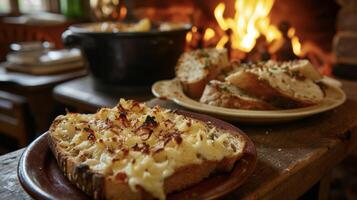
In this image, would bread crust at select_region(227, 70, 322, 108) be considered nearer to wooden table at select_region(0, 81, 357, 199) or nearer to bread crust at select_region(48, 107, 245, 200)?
wooden table at select_region(0, 81, 357, 199)

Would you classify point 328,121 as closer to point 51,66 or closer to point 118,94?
point 118,94

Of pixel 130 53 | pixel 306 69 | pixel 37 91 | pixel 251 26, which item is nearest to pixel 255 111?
pixel 306 69

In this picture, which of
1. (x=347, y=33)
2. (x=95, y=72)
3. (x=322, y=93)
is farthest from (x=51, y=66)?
(x=347, y=33)

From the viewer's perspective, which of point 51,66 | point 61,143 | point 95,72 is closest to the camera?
point 61,143

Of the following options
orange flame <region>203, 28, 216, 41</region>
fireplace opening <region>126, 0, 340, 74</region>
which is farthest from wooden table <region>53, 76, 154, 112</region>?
orange flame <region>203, 28, 216, 41</region>

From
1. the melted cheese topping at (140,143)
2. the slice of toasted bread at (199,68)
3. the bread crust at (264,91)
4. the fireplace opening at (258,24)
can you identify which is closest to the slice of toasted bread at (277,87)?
the bread crust at (264,91)
